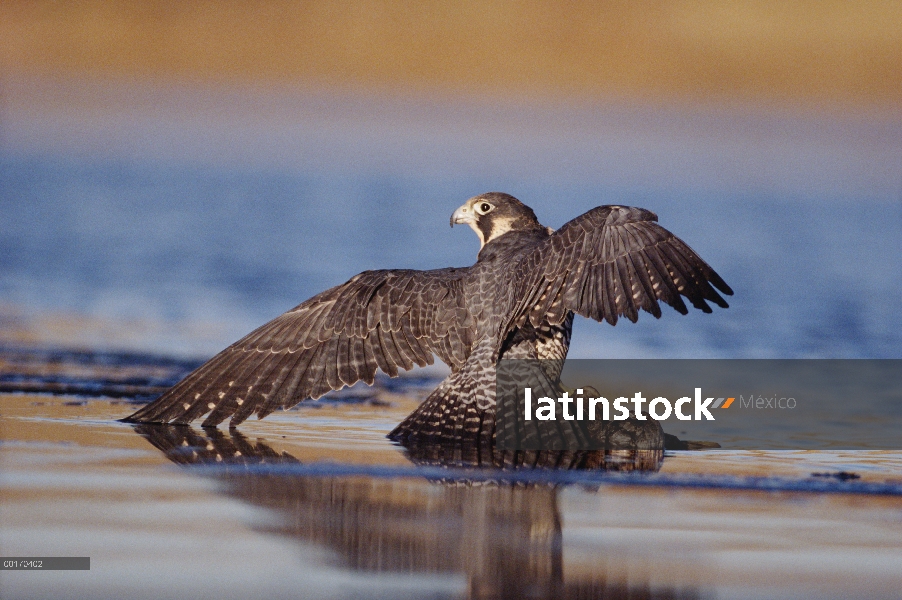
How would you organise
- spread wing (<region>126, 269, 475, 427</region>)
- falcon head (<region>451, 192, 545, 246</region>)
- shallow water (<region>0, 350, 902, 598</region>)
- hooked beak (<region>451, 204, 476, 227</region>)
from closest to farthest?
1. shallow water (<region>0, 350, 902, 598</region>)
2. spread wing (<region>126, 269, 475, 427</region>)
3. falcon head (<region>451, 192, 545, 246</region>)
4. hooked beak (<region>451, 204, 476, 227</region>)

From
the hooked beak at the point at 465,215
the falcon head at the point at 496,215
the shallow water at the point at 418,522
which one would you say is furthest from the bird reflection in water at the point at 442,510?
the hooked beak at the point at 465,215

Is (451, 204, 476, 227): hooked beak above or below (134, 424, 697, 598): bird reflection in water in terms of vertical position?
above

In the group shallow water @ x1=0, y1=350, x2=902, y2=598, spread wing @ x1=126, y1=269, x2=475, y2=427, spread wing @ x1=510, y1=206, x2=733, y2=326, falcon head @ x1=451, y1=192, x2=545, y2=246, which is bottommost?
shallow water @ x1=0, y1=350, x2=902, y2=598

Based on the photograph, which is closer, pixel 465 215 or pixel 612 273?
pixel 612 273

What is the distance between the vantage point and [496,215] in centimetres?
554

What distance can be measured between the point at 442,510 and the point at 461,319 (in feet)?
6.63

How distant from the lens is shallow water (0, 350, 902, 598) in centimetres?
213

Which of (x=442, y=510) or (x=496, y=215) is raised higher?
(x=496, y=215)

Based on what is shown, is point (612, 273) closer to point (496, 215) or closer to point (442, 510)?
point (496, 215)

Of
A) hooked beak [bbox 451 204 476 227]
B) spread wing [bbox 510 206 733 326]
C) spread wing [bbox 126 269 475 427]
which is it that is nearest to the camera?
spread wing [bbox 510 206 733 326]

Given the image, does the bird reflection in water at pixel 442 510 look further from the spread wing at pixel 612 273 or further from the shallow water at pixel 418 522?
the spread wing at pixel 612 273

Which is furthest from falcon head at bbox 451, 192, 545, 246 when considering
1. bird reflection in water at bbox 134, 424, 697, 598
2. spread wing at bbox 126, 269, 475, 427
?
bird reflection in water at bbox 134, 424, 697, 598

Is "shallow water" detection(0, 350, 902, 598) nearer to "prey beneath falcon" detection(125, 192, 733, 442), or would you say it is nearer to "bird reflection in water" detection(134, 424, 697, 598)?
"bird reflection in water" detection(134, 424, 697, 598)

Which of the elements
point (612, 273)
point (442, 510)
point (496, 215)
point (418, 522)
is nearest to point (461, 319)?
point (612, 273)
